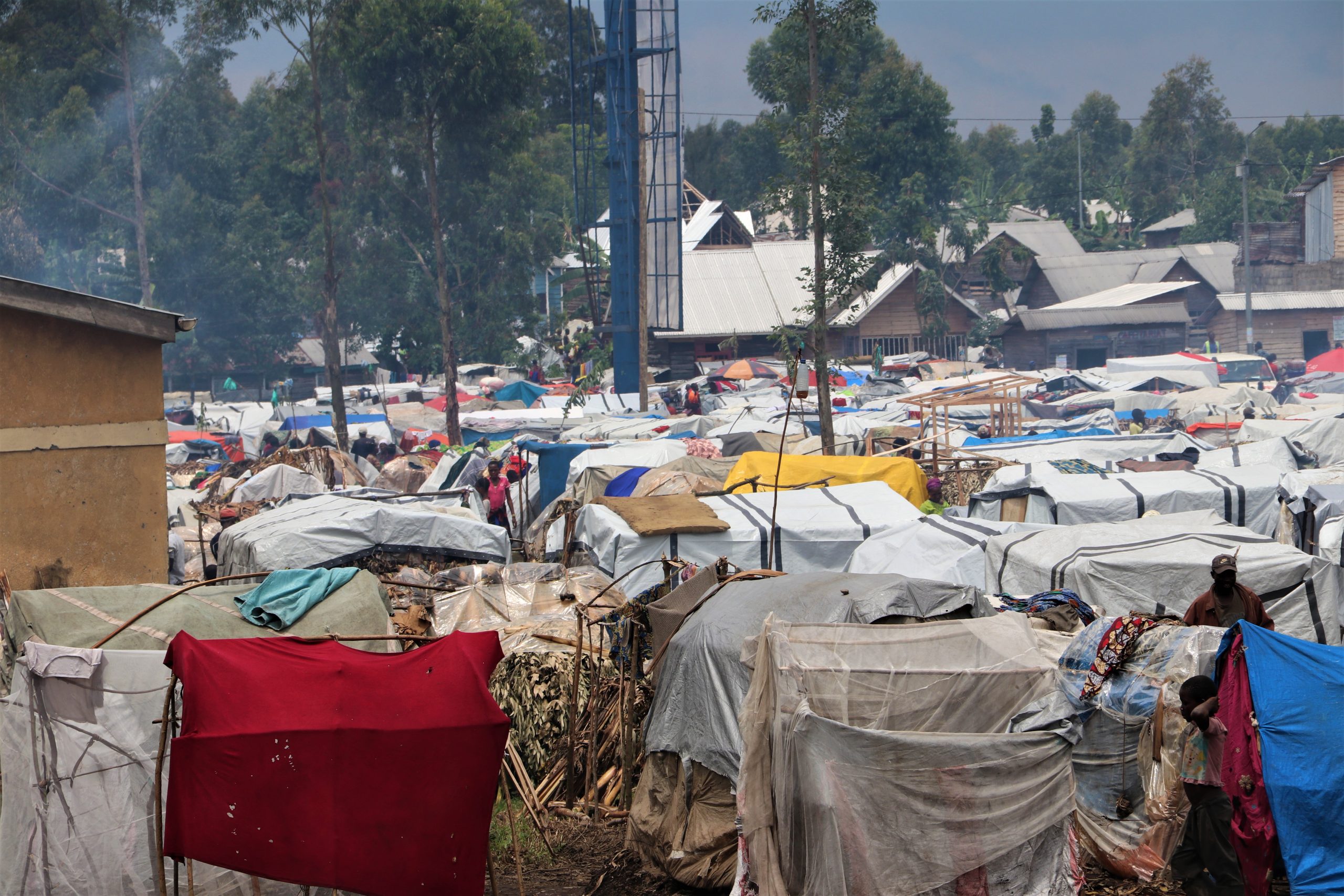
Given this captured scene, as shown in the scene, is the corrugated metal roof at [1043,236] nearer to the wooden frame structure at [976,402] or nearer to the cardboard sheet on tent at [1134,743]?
the wooden frame structure at [976,402]

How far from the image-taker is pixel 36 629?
673cm

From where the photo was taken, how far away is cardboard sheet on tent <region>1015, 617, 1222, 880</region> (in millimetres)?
5961

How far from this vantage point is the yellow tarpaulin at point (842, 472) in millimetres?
15242

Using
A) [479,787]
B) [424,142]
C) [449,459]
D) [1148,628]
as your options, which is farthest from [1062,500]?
[424,142]

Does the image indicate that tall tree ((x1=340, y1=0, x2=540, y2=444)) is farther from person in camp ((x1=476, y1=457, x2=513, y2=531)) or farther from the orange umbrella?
person in camp ((x1=476, y1=457, x2=513, y2=531))

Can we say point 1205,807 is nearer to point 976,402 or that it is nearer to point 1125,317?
point 976,402

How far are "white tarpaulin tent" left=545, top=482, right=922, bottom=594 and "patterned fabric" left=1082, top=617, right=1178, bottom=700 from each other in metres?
5.70

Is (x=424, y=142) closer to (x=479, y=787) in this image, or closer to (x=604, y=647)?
(x=604, y=647)

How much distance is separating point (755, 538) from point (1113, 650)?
631 cm

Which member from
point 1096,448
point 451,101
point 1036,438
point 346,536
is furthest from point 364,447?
point 451,101

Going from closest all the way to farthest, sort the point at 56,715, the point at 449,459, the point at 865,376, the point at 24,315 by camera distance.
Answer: the point at 56,715 < the point at 24,315 < the point at 449,459 < the point at 865,376

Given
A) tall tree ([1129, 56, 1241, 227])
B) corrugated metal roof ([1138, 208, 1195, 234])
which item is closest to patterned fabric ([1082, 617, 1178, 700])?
corrugated metal roof ([1138, 208, 1195, 234])

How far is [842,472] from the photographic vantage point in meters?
15.4

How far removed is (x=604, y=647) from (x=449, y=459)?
12.5m
